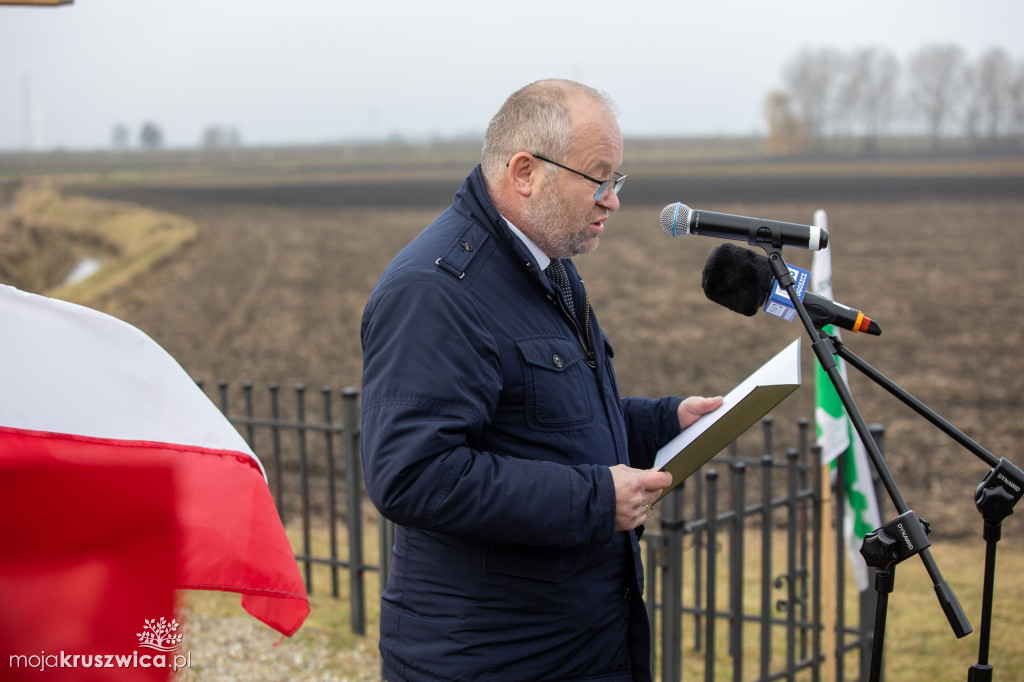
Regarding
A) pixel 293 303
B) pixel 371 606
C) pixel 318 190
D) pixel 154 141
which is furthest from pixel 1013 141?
pixel 154 141

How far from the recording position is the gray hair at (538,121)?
2.12m

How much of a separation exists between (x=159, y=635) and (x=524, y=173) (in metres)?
1.28

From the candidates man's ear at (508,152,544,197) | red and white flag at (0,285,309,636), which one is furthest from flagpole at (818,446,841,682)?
red and white flag at (0,285,309,636)

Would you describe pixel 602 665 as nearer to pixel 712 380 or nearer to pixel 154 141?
pixel 712 380

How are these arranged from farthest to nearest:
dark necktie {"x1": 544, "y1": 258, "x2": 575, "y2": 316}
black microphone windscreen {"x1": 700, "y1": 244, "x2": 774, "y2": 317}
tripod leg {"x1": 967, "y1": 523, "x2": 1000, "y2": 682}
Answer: dark necktie {"x1": 544, "y1": 258, "x2": 575, "y2": 316}, black microphone windscreen {"x1": 700, "y1": 244, "x2": 774, "y2": 317}, tripod leg {"x1": 967, "y1": 523, "x2": 1000, "y2": 682}

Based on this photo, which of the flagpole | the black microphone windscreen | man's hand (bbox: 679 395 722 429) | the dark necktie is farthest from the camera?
the flagpole

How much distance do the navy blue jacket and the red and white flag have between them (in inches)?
12.4

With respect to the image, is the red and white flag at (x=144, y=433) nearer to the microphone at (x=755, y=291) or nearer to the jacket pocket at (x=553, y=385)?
the jacket pocket at (x=553, y=385)

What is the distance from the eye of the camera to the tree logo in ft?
6.13

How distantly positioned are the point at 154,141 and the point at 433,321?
461 feet

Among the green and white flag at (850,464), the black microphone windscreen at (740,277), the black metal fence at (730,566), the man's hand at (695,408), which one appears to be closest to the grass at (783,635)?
the black metal fence at (730,566)

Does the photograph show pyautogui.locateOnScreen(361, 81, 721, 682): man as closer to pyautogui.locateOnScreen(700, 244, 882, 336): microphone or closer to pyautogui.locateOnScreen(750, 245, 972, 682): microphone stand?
pyautogui.locateOnScreen(700, 244, 882, 336): microphone

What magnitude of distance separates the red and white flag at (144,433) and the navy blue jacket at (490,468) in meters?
0.31

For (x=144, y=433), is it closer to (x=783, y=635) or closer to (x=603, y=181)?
(x=603, y=181)
